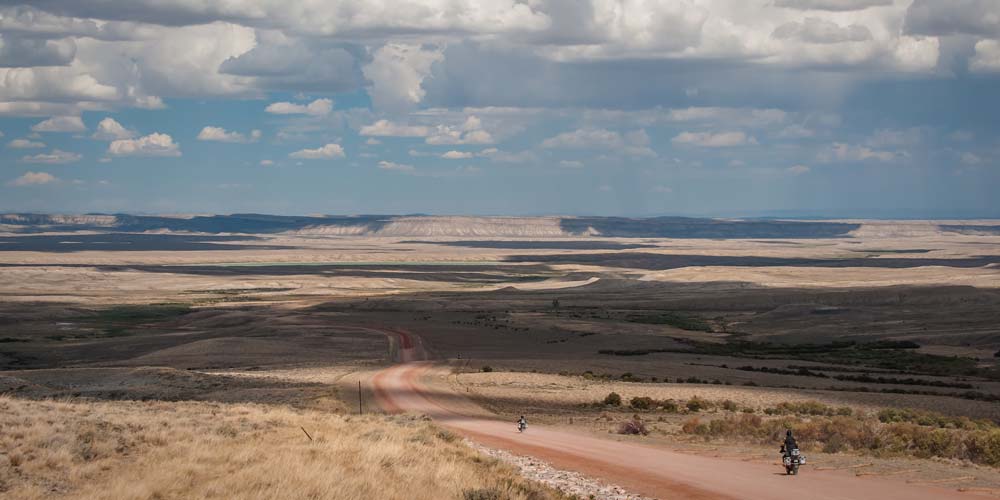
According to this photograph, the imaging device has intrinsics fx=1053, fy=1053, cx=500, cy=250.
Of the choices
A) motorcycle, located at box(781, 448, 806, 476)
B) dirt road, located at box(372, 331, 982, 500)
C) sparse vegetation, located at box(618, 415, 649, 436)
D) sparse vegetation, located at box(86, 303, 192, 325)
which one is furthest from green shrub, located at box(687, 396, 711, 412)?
sparse vegetation, located at box(86, 303, 192, 325)

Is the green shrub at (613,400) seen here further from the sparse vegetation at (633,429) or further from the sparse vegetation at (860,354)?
the sparse vegetation at (860,354)

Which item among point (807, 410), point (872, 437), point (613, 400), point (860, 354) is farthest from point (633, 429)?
point (860, 354)

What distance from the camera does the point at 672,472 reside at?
20422 millimetres

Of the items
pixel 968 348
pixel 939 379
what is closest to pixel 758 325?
pixel 968 348

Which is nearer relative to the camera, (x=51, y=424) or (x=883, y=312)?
(x=51, y=424)

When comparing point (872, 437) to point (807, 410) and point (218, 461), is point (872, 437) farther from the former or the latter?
point (218, 461)

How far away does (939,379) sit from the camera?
50.1 m

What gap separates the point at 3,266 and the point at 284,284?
65.7m

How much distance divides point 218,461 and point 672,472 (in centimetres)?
872

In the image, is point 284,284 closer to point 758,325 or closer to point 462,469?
point 758,325

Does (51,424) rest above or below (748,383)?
above

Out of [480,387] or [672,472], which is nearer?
[672,472]

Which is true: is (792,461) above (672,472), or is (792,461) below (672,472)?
above

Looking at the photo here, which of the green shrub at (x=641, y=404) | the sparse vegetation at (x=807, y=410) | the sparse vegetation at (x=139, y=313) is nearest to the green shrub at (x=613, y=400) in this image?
the green shrub at (x=641, y=404)
